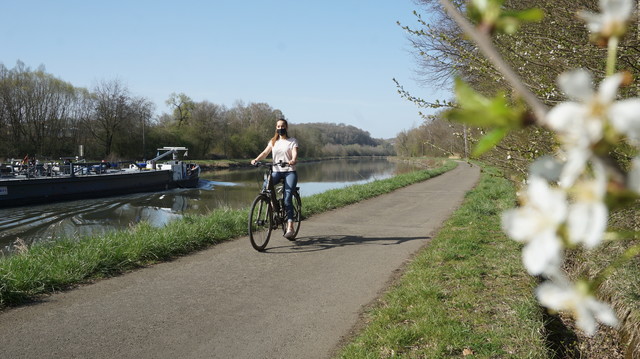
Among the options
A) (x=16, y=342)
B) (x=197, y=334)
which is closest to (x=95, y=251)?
(x=16, y=342)

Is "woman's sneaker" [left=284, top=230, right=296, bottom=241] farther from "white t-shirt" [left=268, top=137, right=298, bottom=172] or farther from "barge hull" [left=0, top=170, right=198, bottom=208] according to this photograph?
"barge hull" [left=0, top=170, right=198, bottom=208]

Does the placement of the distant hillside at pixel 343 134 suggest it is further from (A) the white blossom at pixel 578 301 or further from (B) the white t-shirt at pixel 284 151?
(A) the white blossom at pixel 578 301

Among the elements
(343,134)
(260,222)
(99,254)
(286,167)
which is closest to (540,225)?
(99,254)

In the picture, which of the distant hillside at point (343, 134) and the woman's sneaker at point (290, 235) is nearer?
the woman's sneaker at point (290, 235)

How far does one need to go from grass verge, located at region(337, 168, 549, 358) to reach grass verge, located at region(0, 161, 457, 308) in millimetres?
3177

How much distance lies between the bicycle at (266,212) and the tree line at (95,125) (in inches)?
1456

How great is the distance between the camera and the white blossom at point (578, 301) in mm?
589

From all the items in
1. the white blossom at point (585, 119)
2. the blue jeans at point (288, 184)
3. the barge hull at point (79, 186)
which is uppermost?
the white blossom at point (585, 119)

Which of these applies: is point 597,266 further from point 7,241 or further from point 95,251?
point 7,241

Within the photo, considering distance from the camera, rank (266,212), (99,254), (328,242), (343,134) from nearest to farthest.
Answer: (99,254) < (266,212) < (328,242) < (343,134)

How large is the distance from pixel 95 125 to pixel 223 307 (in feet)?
176

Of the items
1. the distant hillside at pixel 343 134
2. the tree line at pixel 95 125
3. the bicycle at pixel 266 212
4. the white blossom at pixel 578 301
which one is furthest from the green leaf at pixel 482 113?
the distant hillside at pixel 343 134

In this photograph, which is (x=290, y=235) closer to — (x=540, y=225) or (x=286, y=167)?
(x=286, y=167)

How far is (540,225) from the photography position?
1.75 feet
